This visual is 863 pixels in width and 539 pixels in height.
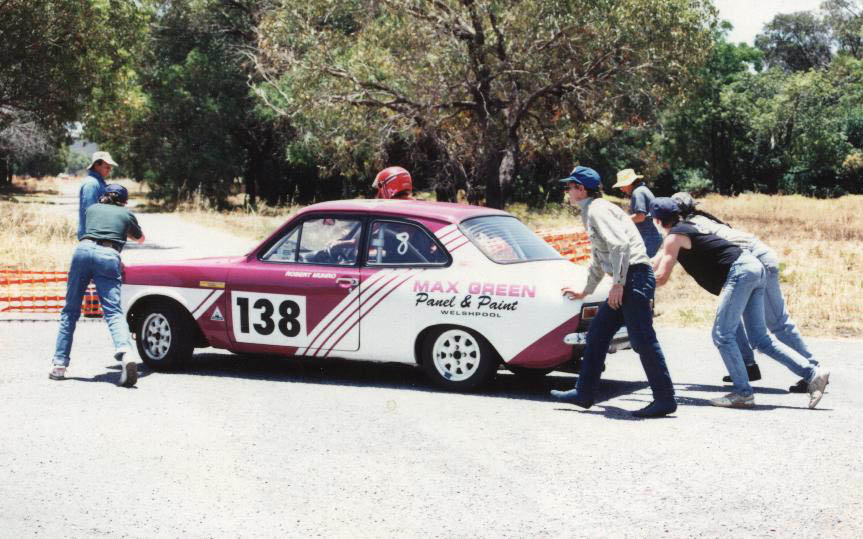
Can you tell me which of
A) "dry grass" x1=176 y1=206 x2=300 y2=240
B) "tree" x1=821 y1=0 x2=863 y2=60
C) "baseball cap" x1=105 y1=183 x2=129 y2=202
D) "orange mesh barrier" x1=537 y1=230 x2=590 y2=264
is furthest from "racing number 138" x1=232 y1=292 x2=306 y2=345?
"tree" x1=821 y1=0 x2=863 y2=60

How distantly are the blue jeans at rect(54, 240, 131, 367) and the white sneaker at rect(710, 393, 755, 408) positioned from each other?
16.2 ft

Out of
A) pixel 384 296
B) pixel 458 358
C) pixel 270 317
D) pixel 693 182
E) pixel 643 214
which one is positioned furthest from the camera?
pixel 693 182

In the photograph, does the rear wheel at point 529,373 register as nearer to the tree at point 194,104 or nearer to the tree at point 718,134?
the tree at point 194,104

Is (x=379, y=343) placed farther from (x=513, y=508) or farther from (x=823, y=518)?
(x=823, y=518)

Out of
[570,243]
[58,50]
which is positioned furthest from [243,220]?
[570,243]

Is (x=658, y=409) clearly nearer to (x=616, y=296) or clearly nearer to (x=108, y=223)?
(x=616, y=296)

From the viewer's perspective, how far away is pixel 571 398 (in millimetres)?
8023

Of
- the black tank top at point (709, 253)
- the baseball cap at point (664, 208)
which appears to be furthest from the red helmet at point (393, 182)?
the black tank top at point (709, 253)

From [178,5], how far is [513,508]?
45205 mm

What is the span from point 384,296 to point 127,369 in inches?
86.9

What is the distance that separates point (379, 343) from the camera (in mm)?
8617

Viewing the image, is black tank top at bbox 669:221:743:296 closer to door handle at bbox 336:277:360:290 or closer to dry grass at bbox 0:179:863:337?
door handle at bbox 336:277:360:290

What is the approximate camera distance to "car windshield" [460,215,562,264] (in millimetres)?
8586

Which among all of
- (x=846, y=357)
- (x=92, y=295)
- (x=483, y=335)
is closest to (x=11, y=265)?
(x=92, y=295)
